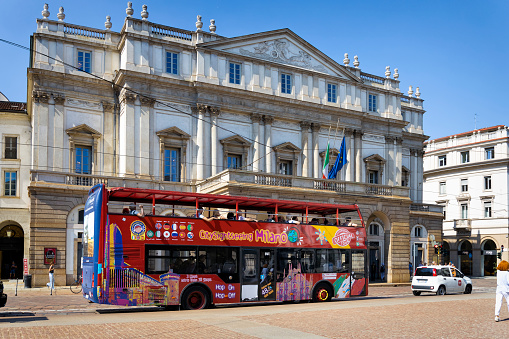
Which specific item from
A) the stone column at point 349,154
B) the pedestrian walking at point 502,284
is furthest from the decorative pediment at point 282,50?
the pedestrian walking at point 502,284

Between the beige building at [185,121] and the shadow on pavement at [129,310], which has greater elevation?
the beige building at [185,121]

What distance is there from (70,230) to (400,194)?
23.8 metres

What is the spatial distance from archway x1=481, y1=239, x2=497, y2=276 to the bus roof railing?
43328 millimetres

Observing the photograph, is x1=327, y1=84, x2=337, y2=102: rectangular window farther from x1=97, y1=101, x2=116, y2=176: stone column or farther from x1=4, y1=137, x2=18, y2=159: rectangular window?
x1=4, y1=137, x2=18, y2=159: rectangular window

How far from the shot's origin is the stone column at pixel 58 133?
3675cm

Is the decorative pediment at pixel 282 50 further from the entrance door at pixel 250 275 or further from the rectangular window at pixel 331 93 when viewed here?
A: the entrance door at pixel 250 275

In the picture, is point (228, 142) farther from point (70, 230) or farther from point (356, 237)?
point (356, 237)

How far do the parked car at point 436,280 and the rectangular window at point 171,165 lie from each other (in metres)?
17.6

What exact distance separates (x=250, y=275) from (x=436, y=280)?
12364 mm

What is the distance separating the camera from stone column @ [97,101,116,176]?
38.4 metres

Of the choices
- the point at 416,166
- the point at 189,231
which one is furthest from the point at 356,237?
the point at 416,166

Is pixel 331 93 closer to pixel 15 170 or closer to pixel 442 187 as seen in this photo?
pixel 15 170

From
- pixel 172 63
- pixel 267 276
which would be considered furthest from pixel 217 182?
pixel 267 276

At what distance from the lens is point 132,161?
37656 millimetres
